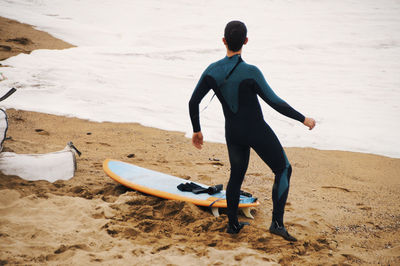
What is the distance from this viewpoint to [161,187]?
3.59m

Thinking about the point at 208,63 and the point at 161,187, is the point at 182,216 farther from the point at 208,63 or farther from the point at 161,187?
the point at 208,63

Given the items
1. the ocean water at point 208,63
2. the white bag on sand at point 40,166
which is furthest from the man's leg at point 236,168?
the ocean water at point 208,63

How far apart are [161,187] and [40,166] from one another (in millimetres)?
1402

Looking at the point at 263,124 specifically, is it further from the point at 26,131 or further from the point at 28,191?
the point at 26,131

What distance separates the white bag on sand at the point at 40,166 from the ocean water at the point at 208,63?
8.80 feet

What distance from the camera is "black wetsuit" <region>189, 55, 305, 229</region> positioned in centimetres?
251

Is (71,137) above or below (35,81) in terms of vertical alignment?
below

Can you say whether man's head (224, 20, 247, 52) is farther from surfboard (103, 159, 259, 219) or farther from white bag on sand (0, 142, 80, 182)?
white bag on sand (0, 142, 80, 182)

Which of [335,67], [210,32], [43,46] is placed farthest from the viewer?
Answer: [210,32]

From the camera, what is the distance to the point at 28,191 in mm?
3375

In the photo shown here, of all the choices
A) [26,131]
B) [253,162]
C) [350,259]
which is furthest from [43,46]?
[350,259]

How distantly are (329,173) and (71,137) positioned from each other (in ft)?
13.1

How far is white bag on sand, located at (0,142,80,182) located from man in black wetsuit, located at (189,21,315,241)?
1966 millimetres

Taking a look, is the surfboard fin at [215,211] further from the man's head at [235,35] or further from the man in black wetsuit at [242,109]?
the man's head at [235,35]
